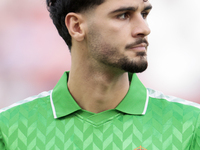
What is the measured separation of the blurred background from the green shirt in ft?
10.5

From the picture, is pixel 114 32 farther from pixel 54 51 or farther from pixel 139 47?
pixel 54 51

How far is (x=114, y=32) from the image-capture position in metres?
1.96

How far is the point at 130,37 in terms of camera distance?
6.38 ft

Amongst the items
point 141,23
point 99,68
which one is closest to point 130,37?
point 141,23

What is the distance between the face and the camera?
1944mm

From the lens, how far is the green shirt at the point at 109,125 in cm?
198

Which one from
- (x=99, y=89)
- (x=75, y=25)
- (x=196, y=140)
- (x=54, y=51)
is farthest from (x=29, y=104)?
(x=54, y=51)

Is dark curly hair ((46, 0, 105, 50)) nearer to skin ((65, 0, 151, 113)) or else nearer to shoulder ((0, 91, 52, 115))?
skin ((65, 0, 151, 113))

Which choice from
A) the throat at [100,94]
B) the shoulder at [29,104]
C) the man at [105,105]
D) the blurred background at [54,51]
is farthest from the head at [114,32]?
the blurred background at [54,51]

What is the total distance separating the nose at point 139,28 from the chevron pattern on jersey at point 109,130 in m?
0.46

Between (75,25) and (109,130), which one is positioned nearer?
(109,130)

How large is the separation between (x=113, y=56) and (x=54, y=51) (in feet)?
12.2

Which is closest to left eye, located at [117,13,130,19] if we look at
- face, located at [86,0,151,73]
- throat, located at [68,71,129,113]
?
face, located at [86,0,151,73]

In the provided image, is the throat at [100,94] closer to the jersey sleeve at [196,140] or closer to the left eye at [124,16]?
the left eye at [124,16]
